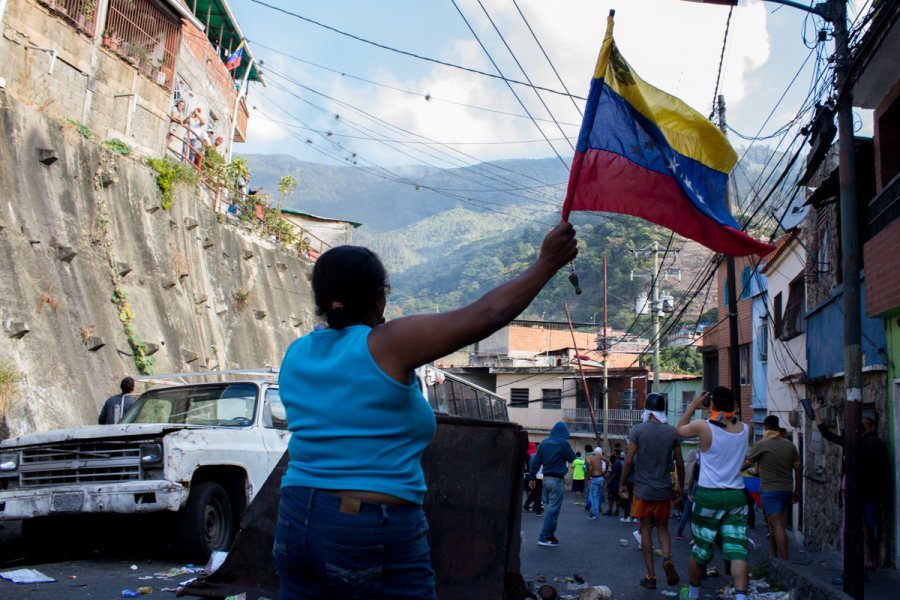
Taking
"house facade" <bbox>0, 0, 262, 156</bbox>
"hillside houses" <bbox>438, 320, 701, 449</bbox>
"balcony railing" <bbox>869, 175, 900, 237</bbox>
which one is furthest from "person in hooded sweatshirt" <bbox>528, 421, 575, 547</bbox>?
"hillside houses" <bbox>438, 320, 701, 449</bbox>

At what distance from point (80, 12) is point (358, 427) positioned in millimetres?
20302

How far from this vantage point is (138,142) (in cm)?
2200

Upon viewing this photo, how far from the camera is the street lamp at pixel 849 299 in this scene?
Answer: 8.30m

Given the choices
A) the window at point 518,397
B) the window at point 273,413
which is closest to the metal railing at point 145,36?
the window at point 273,413

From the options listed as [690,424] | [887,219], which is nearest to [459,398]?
[887,219]

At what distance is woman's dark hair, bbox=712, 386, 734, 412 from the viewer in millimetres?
7309

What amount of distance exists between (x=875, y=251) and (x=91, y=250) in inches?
587

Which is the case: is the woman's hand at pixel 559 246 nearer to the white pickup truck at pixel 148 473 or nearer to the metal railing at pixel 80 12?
the white pickup truck at pixel 148 473

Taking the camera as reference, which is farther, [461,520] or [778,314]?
[778,314]

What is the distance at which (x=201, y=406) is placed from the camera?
9180 mm

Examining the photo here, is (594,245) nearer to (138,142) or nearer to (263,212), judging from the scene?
(263,212)

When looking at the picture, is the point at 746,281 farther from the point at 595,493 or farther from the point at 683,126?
the point at 683,126

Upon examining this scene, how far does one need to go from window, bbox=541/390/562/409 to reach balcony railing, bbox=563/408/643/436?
89cm

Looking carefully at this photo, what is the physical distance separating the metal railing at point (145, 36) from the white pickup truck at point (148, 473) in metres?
15.3
